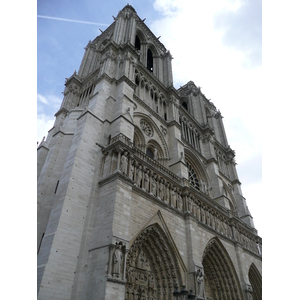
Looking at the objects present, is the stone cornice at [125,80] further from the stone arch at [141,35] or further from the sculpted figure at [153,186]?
the stone arch at [141,35]

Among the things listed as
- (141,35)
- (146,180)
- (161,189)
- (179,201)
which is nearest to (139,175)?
(146,180)

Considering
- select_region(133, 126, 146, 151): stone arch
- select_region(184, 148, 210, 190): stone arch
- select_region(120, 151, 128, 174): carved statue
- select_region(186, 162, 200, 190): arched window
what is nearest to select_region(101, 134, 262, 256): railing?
select_region(120, 151, 128, 174): carved statue

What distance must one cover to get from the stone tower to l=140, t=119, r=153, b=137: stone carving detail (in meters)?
0.08

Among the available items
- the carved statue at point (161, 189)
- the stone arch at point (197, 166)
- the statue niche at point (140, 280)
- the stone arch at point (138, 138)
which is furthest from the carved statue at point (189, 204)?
the stone arch at point (197, 166)

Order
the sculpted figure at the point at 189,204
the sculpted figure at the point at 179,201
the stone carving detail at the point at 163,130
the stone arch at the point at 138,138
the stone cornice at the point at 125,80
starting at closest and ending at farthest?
A: the sculpted figure at the point at 179,201 → the sculpted figure at the point at 189,204 → the stone cornice at the point at 125,80 → the stone arch at the point at 138,138 → the stone carving detail at the point at 163,130

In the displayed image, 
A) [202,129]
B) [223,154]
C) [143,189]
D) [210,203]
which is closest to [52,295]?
[143,189]

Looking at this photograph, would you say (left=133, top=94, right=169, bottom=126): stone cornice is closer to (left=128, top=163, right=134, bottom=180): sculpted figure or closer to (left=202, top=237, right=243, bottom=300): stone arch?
(left=128, top=163, right=134, bottom=180): sculpted figure

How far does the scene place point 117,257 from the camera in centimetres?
903

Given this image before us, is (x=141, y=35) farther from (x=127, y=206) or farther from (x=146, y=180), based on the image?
(x=127, y=206)

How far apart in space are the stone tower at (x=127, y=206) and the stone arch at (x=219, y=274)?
6 cm

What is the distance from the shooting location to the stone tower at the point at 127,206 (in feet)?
30.0

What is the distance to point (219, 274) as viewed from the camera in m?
15.7

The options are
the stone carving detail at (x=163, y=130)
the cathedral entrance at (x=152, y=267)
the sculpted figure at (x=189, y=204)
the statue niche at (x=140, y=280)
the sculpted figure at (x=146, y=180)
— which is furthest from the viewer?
the stone carving detail at (x=163, y=130)
